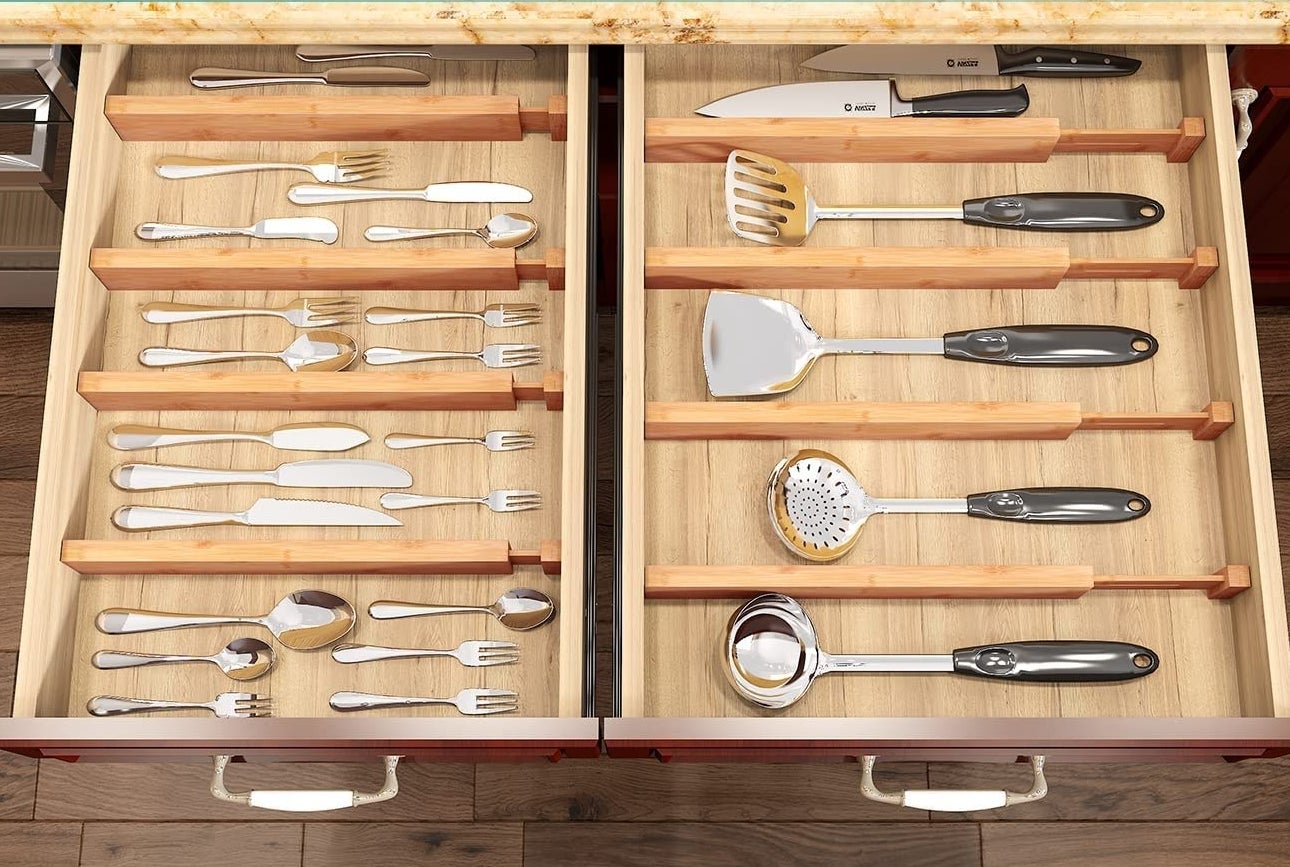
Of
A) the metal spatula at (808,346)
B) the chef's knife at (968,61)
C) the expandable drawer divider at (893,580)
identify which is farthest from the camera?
the chef's knife at (968,61)

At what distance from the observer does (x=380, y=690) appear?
1.21m

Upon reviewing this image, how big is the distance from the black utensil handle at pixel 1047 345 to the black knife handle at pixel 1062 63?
1.12 feet

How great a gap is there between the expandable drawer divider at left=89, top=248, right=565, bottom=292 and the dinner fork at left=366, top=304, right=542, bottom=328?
0.11 feet

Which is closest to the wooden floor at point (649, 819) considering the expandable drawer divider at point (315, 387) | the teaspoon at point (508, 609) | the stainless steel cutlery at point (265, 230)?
the teaspoon at point (508, 609)

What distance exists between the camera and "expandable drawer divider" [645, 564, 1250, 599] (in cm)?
114

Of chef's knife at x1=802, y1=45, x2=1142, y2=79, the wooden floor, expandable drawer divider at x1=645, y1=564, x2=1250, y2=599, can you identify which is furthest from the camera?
the wooden floor

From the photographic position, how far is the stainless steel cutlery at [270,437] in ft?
4.14

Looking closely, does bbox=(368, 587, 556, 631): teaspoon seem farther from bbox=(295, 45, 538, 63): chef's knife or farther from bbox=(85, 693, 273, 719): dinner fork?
bbox=(295, 45, 538, 63): chef's knife

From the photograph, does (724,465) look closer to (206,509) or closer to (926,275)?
(926,275)

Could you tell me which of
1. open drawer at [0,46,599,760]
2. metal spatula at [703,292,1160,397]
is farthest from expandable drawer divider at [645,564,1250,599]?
metal spatula at [703,292,1160,397]

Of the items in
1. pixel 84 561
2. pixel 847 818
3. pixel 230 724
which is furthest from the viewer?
pixel 847 818

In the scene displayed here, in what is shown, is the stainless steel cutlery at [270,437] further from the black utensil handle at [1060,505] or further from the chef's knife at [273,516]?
the black utensil handle at [1060,505]

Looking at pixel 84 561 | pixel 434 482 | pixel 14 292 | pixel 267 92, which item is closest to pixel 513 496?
pixel 434 482

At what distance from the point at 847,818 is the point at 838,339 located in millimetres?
898
